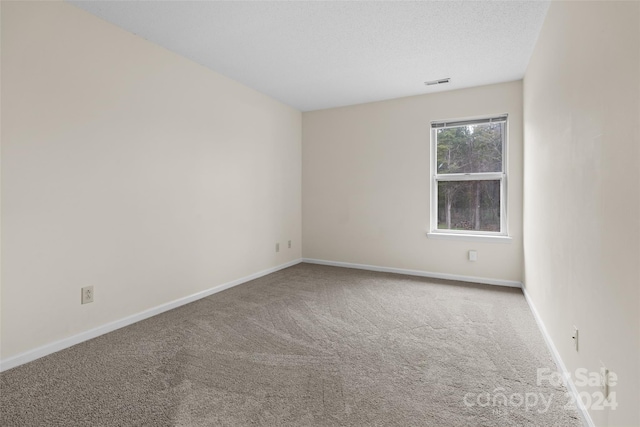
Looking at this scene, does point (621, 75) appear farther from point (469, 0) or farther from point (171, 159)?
point (171, 159)

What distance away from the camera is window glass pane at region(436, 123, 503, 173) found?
400cm

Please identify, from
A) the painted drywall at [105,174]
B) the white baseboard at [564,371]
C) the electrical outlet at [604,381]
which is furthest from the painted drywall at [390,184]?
the electrical outlet at [604,381]

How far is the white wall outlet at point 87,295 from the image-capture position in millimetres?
2412

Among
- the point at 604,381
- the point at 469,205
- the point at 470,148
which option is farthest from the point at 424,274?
the point at 604,381

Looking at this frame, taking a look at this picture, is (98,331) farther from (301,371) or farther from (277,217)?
(277,217)

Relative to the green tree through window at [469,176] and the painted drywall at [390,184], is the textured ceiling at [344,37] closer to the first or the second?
the painted drywall at [390,184]

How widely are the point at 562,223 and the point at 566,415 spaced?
1053 millimetres

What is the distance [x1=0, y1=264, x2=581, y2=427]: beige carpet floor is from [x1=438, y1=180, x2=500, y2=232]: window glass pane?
3.91 feet

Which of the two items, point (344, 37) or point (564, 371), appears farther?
point (344, 37)

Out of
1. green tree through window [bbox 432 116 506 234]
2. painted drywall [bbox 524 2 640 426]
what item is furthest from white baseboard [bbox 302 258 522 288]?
painted drywall [bbox 524 2 640 426]

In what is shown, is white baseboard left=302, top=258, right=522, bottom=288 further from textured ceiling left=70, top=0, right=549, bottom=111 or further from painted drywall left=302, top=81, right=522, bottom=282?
textured ceiling left=70, top=0, right=549, bottom=111

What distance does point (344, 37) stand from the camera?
276cm

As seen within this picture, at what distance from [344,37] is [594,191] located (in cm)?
222

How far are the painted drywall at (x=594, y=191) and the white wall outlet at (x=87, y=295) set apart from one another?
3157 millimetres
